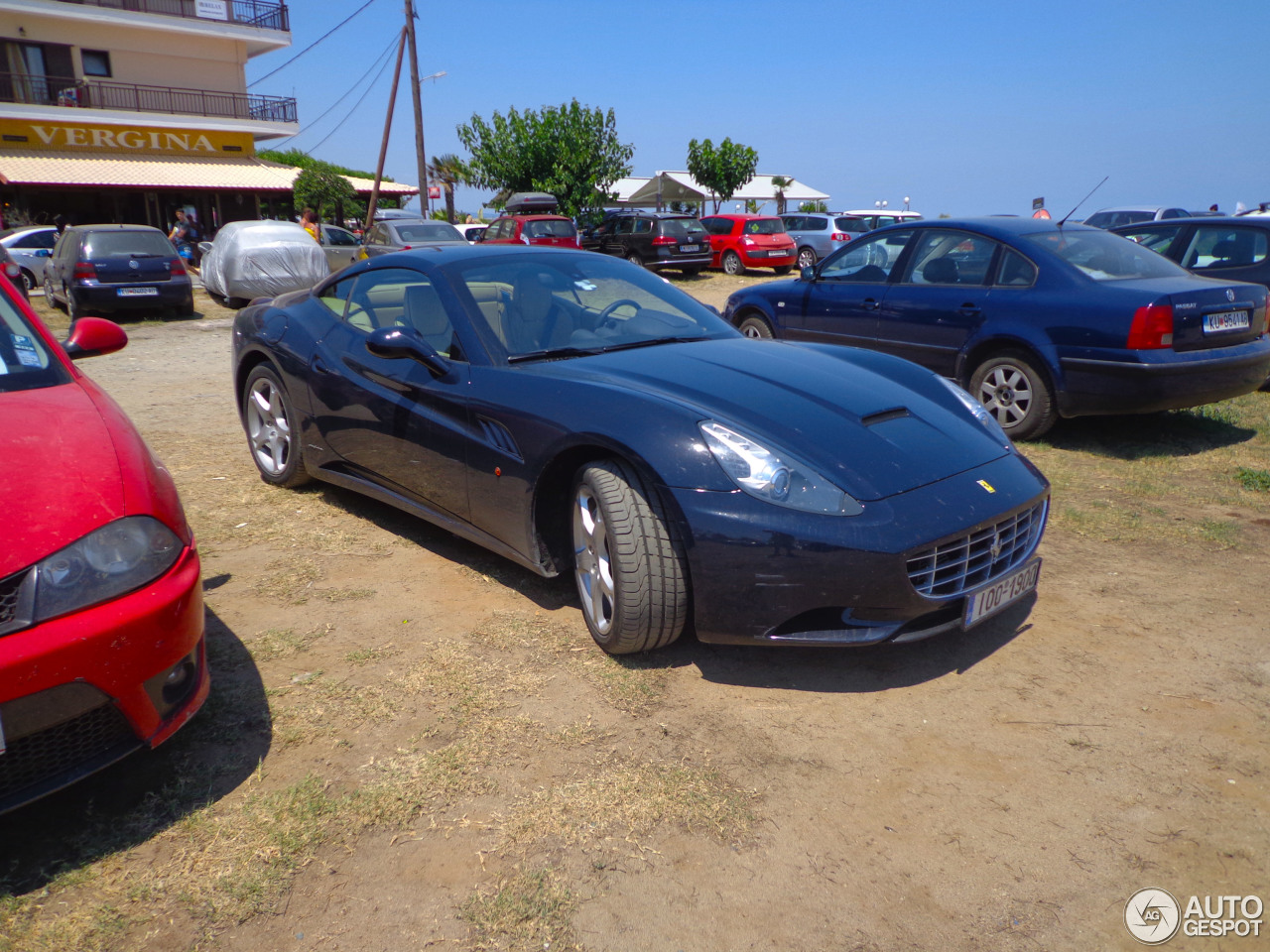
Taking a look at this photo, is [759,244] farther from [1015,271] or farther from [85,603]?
[85,603]

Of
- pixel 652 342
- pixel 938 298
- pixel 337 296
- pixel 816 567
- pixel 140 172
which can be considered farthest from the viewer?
pixel 140 172

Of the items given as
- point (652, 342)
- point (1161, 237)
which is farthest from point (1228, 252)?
point (652, 342)

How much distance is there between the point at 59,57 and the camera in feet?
97.9

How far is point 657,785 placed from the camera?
2.58m

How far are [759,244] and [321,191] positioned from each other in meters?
17.7

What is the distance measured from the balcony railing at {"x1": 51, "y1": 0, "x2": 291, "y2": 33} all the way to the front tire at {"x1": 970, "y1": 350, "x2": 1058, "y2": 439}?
34112 millimetres

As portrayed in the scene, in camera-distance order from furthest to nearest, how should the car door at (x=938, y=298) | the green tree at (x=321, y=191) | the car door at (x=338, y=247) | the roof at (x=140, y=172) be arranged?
the green tree at (x=321, y=191) → the roof at (x=140, y=172) → the car door at (x=338, y=247) → the car door at (x=938, y=298)

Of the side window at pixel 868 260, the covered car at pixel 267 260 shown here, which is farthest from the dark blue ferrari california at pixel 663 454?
the covered car at pixel 267 260

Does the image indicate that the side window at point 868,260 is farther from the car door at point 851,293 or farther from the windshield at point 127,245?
the windshield at point 127,245

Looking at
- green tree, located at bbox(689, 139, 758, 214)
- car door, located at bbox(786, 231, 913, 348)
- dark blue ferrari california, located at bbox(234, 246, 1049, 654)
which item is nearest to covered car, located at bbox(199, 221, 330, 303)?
car door, located at bbox(786, 231, 913, 348)

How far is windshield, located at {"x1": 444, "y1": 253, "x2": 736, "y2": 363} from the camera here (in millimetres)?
3805

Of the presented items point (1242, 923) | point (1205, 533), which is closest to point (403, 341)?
point (1242, 923)

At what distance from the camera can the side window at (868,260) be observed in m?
7.07

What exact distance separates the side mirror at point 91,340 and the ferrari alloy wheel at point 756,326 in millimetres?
5471
